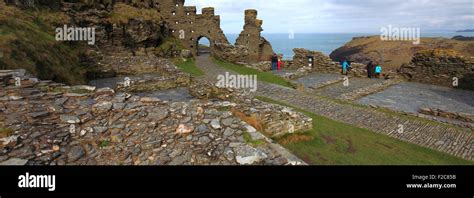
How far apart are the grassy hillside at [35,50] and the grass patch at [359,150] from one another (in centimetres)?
1188

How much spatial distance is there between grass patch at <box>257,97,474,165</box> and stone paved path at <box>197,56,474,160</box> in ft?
2.76

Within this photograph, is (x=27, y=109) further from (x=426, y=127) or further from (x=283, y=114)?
(x=426, y=127)

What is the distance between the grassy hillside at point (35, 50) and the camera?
12.1 meters

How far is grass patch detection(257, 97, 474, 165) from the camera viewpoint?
927 centimetres

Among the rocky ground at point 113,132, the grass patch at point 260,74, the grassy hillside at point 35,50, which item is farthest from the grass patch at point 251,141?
the grass patch at point 260,74

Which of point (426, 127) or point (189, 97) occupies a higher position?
point (189, 97)

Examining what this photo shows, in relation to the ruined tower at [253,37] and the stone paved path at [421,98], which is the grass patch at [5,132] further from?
the ruined tower at [253,37]

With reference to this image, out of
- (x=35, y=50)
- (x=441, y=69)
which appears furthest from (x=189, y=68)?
(x=441, y=69)

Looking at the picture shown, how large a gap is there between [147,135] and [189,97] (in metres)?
9.23

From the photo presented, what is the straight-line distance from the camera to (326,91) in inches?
810
